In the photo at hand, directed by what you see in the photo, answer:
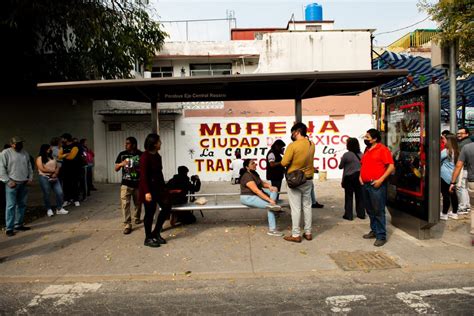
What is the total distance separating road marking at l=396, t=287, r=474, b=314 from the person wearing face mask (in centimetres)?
652

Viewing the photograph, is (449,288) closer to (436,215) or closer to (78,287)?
(436,215)

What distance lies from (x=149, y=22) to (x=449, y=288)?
11148 millimetres

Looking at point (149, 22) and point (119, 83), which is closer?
point (119, 83)

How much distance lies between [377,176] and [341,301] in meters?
2.50

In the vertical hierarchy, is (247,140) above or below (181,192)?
above

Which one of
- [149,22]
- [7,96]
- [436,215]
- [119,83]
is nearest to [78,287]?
[119,83]

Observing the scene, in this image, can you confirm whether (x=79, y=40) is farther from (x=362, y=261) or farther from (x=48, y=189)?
(x=362, y=261)

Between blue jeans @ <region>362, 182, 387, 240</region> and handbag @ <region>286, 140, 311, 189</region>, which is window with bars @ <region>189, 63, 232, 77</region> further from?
blue jeans @ <region>362, 182, 387, 240</region>

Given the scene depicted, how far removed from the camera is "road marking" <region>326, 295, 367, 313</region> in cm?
384

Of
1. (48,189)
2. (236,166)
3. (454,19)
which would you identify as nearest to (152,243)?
(48,189)

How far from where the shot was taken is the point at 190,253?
5.82 metres

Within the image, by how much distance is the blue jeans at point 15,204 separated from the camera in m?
6.84

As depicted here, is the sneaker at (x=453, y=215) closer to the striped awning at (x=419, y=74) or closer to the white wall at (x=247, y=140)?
the striped awning at (x=419, y=74)

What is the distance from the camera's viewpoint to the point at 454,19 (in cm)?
861
